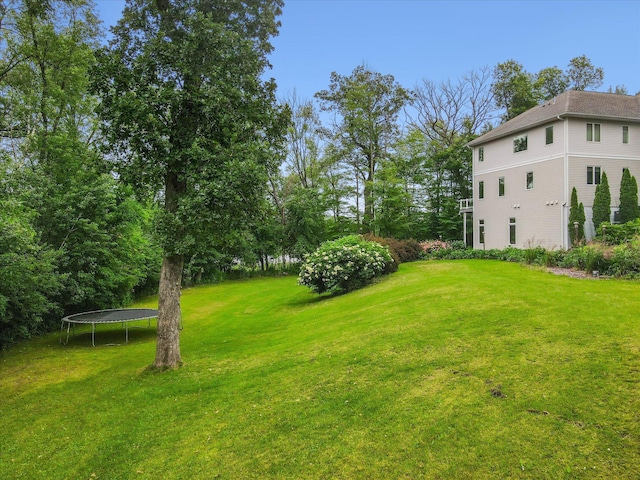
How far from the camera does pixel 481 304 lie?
691 centimetres

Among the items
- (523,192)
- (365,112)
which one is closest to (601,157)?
(523,192)

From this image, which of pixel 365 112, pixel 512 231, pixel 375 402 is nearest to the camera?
pixel 375 402

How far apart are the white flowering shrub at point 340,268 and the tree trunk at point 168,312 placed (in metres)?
6.40

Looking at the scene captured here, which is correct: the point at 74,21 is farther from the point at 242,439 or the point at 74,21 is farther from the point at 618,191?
the point at 618,191

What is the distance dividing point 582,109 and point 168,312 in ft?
69.9

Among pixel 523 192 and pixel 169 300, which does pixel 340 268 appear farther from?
pixel 523 192

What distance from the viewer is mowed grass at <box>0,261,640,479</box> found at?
3.17 meters

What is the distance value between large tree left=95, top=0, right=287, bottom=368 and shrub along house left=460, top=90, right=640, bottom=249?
1771 centimetres

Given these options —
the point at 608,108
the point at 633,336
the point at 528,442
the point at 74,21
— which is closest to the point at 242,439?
the point at 528,442

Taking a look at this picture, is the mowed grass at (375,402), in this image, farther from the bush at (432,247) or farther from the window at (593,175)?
the bush at (432,247)

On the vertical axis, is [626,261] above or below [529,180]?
below

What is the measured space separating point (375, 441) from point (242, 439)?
1.29 metres

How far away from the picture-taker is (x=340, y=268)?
12.1m

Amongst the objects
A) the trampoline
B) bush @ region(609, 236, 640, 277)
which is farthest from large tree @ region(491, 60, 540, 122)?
the trampoline
